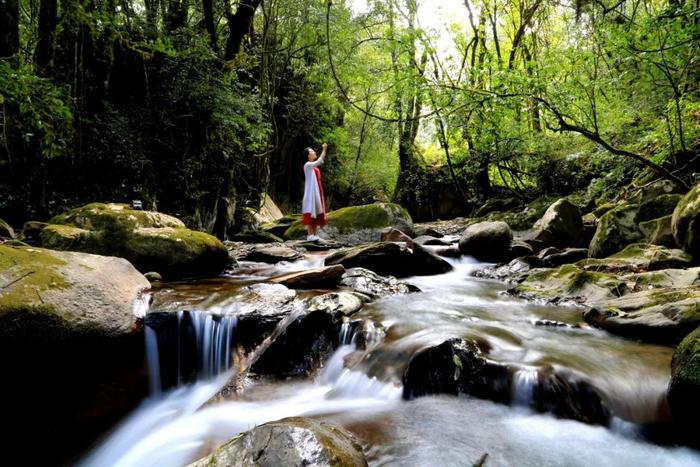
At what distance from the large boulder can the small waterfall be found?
4802 millimetres

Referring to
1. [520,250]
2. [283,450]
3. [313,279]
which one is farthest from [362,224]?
[283,450]

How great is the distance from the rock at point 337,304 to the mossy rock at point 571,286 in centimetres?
249

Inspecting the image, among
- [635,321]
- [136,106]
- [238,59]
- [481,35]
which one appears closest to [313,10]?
[238,59]

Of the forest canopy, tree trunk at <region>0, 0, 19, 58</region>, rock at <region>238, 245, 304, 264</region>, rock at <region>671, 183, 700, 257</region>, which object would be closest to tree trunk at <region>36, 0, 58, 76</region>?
the forest canopy

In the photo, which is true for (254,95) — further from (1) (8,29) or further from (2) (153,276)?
(2) (153,276)

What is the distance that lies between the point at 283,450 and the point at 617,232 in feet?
22.8

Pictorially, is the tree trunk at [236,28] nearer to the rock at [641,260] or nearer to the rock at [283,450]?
the rock at [641,260]

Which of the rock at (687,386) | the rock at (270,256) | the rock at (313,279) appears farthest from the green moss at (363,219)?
the rock at (687,386)

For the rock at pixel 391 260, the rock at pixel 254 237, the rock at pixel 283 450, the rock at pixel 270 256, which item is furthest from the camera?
the rock at pixel 254 237

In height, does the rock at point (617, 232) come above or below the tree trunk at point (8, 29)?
below

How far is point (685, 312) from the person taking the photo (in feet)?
11.4

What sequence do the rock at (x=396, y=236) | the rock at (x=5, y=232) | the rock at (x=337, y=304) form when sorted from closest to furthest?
the rock at (x=337, y=304)
the rock at (x=5, y=232)
the rock at (x=396, y=236)

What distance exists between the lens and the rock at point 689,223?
499 cm

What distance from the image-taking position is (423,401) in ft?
10.1
